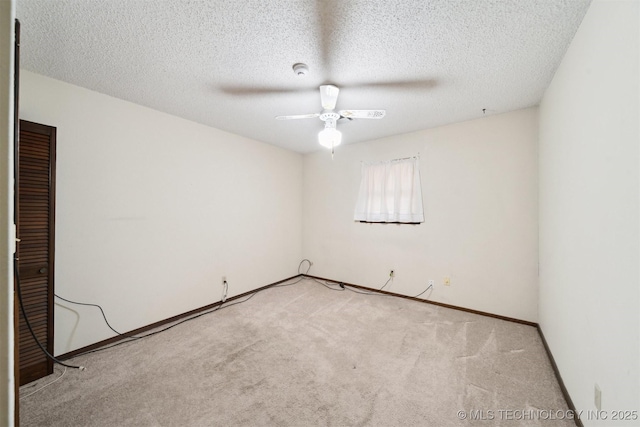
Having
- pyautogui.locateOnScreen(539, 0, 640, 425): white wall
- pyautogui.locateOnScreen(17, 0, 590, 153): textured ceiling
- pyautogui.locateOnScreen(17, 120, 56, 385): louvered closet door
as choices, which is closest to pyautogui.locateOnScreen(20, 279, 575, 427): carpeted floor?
pyautogui.locateOnScreen(17, 120, 56, 385): louvered closet door

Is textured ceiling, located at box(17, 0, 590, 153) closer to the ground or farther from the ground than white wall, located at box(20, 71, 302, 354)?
farther from the ground

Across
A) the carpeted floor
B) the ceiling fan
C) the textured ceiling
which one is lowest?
the carpeted floor

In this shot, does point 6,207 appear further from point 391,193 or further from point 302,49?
point 391,193

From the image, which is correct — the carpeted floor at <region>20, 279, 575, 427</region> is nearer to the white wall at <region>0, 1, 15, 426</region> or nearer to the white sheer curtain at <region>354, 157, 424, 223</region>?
the white wall at <region>0, 1, 15, 426</region>

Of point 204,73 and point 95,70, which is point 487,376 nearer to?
point 204,73

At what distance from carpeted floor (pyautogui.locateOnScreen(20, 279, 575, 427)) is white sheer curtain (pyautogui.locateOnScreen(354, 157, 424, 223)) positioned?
1.40 m

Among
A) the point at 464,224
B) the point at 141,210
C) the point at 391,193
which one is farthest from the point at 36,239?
the point at 464,224

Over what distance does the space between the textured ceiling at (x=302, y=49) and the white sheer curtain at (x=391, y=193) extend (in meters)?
1.04

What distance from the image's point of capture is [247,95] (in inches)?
89.4

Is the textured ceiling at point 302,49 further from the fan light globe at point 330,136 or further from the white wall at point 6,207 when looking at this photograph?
the white wall at point 6,207

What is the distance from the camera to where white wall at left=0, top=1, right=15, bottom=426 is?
63 cm

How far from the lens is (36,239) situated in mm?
1741

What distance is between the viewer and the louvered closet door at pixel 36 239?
Result: 1.68m

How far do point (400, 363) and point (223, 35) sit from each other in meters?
2.72
